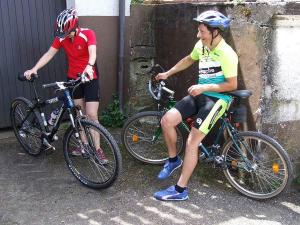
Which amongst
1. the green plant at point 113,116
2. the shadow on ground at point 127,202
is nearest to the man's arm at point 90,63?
the shadow on ground at point 127,202

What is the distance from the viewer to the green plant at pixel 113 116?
638 centimetres

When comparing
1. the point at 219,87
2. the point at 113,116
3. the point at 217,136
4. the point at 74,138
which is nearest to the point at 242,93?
the point at 219,87

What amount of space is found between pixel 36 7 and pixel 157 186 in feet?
9.86

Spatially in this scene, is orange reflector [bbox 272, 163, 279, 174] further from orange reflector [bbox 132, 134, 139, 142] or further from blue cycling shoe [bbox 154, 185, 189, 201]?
orange reflector [bbox 132, 134, 139, 142]

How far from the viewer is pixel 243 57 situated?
14.7 feet

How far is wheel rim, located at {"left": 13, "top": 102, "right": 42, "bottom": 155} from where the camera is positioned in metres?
5.15

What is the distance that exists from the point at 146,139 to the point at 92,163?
739 mm

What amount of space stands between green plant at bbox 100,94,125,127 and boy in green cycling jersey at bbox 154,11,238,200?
1.93m

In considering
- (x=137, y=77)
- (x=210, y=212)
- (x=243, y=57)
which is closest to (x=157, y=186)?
(x=210, y=212)

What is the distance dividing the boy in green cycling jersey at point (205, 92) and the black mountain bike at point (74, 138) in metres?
0.63

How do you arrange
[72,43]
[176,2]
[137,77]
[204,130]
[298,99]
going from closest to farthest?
[204,130] < [298,99] < [72,43] < [176,2] < [137,77]

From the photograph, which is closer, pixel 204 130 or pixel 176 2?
pixel 204 130

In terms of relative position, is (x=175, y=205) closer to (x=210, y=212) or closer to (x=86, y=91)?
(x=210, y=212)

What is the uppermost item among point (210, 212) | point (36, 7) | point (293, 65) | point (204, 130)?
point (36, 7)
